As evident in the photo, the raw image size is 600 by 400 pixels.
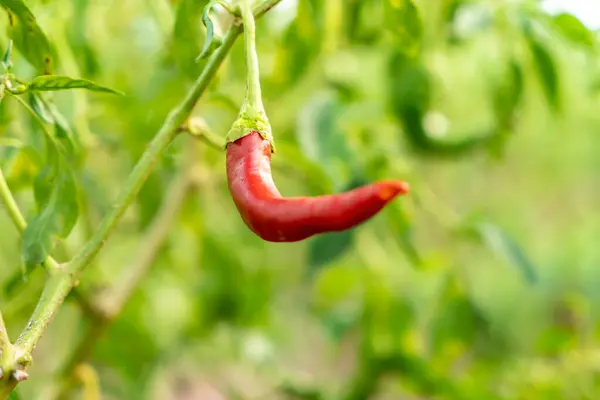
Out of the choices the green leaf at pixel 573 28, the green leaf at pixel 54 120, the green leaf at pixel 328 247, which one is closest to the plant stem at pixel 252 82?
the green leaf at pixel 54 120

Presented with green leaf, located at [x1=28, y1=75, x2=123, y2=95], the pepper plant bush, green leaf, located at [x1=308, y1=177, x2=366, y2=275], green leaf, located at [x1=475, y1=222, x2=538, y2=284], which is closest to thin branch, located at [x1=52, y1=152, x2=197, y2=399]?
the pepper plant bush

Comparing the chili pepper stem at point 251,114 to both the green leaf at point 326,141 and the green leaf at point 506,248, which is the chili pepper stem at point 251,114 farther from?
the green leaf at point 506,248

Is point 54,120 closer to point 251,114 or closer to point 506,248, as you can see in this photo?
point 251,114

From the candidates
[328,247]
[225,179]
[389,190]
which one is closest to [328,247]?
[328,247]

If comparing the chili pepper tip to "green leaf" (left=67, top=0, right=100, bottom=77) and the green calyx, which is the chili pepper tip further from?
"green leaf" (left=67, top=0, right=100, bottom=77)

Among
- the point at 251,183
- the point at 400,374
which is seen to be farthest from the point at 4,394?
the point at 400,374

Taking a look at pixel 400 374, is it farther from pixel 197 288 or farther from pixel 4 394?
pixel 4 394
